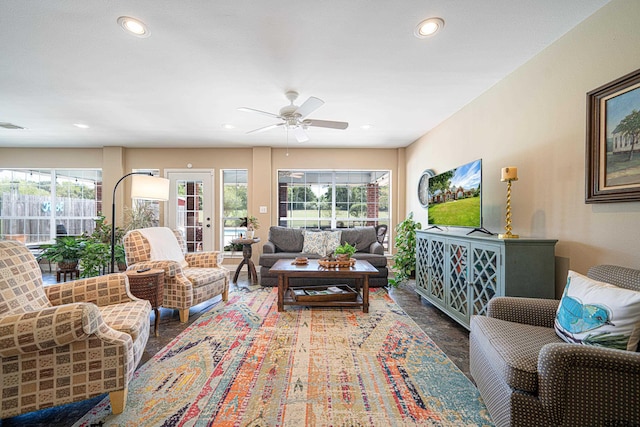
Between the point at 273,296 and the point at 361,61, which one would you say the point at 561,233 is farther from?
the point at 273,296

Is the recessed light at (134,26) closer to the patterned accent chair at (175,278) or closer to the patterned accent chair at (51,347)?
the patterned accent chair at (51,347)

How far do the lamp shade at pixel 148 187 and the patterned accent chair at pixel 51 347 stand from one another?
124 centimetres

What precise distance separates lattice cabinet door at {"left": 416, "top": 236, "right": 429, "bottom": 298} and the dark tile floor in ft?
0.77

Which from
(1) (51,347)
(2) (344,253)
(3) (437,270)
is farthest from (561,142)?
(1) (51,347)

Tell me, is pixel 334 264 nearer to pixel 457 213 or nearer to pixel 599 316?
pixel 457 213

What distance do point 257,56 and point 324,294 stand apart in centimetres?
251

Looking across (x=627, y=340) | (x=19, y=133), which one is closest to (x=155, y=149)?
(x=19, y=133)

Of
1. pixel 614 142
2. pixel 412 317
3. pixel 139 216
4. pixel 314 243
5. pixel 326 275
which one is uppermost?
pixel 614 142

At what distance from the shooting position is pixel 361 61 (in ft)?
7.52

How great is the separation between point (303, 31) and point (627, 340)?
2.54 metres

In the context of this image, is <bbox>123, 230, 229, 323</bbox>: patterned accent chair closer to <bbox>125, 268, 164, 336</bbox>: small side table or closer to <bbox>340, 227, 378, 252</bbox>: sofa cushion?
<bbox>125, 268, 164, 336</bbox>: small side table

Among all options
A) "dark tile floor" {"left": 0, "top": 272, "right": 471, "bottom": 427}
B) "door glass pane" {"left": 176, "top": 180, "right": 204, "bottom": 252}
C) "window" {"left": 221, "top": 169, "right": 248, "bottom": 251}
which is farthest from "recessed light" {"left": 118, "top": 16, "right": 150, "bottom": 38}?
"door glass pane" {"left": 176, "top": 180, "right": 204, "bottom": 252}

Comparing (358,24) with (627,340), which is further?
(358,24)

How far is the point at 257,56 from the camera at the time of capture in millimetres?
2219
